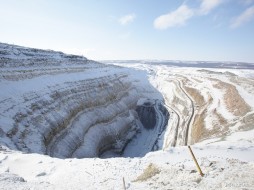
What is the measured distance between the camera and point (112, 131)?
52.4m

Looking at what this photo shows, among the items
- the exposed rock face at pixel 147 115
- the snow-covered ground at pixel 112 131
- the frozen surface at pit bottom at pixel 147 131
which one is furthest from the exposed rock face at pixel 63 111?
the frozen surface at pit bottom at pixel 147 131

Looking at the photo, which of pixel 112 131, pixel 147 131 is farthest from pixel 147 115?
pixel 112 131

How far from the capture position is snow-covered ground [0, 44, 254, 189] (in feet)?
57.7

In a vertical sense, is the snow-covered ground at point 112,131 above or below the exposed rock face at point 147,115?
above

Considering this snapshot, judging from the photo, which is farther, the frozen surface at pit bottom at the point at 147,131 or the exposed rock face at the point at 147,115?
the exposed rock face at the point at 147,115

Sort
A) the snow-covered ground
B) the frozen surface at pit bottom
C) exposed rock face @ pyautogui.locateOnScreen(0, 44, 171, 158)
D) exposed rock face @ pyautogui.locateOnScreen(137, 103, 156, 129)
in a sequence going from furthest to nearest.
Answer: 1. exposed rock face @ pyautogui.locateOnScreen(137, 103, 156, 129)
2. the frozen surface at pit bottom
3. exposed rock face @ pyautogui.locateOnScreen(0, 44, 171, 158)
4. the snow-covered ground

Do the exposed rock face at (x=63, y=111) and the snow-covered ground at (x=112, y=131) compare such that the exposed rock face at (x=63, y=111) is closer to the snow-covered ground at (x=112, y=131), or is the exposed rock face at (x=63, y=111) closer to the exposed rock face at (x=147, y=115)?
the exposed rock face at (x=147, y=115)

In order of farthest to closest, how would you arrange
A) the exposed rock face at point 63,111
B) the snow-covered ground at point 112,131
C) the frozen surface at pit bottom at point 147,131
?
the frozen surface at pit bottom at point 147,131 → the exposed rock face at point 63,111 → the snow-covered ground at point 112,131

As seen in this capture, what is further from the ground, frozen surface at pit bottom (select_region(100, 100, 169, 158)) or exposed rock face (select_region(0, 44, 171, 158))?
exposed rock face (select_region(0, 44, 171, 158))

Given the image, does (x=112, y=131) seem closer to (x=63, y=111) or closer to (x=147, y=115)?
(x=63, y=111)

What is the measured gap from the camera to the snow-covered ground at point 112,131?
1758 centimetres

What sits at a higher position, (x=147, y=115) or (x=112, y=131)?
(x=112, y=131)

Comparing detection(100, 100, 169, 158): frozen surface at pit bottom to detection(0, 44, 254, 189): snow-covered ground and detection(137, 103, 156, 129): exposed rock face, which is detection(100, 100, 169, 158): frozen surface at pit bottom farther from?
detection(0, 44, 254, 189): snow-covered ground

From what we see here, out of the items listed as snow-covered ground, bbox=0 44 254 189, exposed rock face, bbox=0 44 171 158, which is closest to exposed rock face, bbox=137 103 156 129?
exposed rock face, bbox=0 44 171 158
